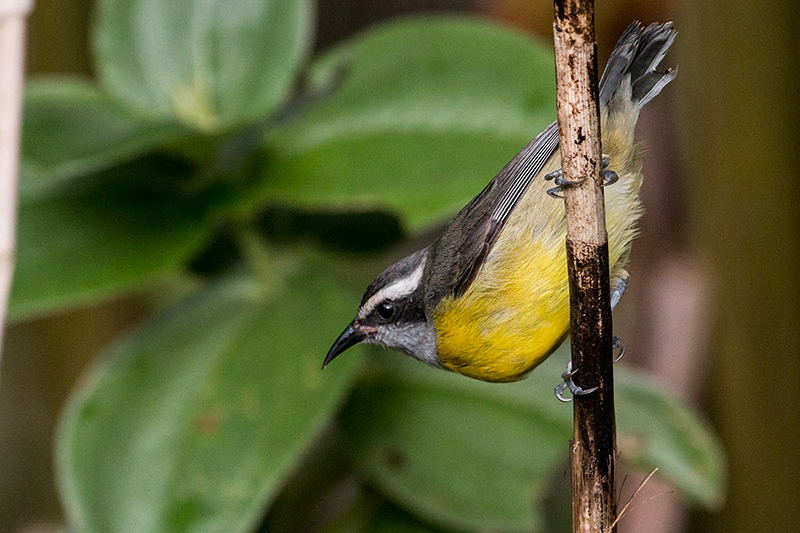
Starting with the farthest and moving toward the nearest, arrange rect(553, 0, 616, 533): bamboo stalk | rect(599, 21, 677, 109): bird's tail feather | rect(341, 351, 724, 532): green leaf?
rect(341, 351, 724, 532): green leaf → rect(599, 21, 677, 109): bird's tail feather → rect(553, 0, 616, 533): bamboo stalk

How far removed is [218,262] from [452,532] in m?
0.53

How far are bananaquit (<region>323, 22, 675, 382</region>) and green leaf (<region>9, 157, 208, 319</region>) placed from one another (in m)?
0.42

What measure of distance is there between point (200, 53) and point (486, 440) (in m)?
0.65

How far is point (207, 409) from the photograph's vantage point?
3.23ft

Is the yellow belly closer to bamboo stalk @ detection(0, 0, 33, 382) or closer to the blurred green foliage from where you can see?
the blurred green foliage

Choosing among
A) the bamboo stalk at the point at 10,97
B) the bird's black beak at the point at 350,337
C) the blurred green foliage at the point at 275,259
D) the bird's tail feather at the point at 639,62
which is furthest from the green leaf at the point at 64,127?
the bird's tail feather at the point at 639,62

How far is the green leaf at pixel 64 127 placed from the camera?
37.8 inches

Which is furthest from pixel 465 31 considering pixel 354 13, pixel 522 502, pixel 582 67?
pixel 354 13

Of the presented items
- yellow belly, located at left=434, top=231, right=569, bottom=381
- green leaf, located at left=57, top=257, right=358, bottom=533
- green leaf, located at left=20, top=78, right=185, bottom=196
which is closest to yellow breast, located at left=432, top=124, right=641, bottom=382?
yellow belly, located at left=434, top=231, right=569, bottom=381

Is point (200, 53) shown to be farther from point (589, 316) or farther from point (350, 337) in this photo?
point (589, 316)

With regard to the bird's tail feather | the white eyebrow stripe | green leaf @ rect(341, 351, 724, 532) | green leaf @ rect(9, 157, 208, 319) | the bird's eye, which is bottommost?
green leaf @ rect(341, 351, 724, 532)

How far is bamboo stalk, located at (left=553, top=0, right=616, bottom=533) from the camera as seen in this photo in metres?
0.41

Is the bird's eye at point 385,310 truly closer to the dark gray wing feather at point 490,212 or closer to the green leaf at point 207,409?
the dark gray wing feather at point 490,212

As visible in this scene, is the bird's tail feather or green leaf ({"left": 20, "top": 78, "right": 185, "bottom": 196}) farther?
green leaf ({"left": 20, "top": 78, "right": 185, "bottom": 196})
